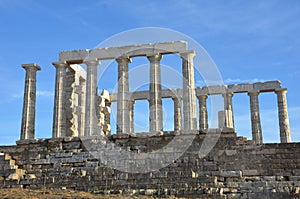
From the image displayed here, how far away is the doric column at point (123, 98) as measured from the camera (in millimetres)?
33566

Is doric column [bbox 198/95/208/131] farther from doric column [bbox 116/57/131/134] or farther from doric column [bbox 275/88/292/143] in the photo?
doric column [bbox 116/57/131/134]

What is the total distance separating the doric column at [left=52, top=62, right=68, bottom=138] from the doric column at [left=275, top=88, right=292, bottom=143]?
20364 mm

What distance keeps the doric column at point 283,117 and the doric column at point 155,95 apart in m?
13.1

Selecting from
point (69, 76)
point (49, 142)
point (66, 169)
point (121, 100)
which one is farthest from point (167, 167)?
point (69, 76)

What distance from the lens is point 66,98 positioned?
37.3 metres

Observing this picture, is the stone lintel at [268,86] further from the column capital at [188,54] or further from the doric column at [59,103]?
the doric column at [59,103]

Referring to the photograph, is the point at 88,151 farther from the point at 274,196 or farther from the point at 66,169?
the point at 274,196

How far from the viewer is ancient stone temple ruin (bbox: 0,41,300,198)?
65.0 feet

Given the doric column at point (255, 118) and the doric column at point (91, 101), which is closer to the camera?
the doric column at point (91, 101)

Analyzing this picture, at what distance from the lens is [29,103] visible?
115 ft

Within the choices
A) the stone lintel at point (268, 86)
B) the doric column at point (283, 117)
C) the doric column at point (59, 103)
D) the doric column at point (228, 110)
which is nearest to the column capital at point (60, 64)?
the doric column at point (59, 103)

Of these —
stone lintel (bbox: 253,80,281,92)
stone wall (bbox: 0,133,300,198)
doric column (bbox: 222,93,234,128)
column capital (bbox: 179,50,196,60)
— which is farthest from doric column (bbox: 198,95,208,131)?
stone wall (bbox: 0,133,300,198)

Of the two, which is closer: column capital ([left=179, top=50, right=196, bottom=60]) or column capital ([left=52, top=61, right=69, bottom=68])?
column capital ([left=179, top=50, right=196, bottom=60])

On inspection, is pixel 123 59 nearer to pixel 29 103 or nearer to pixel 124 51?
pixel 124 51
